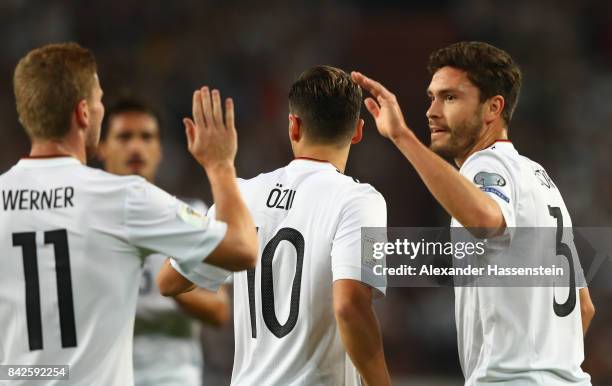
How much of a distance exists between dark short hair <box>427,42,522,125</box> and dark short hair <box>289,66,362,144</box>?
0.62 meters

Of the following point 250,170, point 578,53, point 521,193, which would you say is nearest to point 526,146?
point 578,53

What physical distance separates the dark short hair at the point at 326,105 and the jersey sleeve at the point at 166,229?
1.05m

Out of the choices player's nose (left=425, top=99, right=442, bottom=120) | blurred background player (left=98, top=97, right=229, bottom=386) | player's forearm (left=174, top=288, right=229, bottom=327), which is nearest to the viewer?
player's nose (left=425, top=99, right=442, bottom=120)

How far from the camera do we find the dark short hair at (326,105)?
454 centimetres

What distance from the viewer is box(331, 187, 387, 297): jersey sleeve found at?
4.20 meters

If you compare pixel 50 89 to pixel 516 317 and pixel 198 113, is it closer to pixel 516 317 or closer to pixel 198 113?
pixel 198 113

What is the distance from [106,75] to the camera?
13828 millimetres

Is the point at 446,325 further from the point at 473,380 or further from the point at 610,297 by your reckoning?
the point at 473,380

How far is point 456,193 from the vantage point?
4.14 meters

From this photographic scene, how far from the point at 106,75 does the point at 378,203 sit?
397 inches

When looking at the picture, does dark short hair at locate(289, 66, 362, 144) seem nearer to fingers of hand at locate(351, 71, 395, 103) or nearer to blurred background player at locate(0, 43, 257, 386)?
fingers of hand at locate(351, 71, 395, 103)

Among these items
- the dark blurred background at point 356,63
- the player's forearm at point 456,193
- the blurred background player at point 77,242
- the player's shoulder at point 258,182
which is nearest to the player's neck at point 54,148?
the blurred background player at point 77,242

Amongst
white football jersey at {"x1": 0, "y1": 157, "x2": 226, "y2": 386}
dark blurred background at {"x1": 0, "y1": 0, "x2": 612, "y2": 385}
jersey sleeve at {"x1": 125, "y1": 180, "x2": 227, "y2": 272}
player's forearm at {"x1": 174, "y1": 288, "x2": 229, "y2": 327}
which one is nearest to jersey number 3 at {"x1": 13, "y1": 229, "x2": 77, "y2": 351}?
white football jersey at {"x1": 0, "y1": 157, "x2": 226, "y2": 386}

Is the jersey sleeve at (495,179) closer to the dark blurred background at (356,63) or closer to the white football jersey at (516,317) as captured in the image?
the white football jersey at (516,317)
